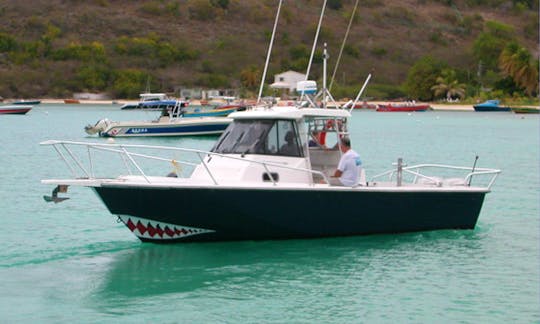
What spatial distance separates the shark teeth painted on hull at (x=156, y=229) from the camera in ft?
56.6

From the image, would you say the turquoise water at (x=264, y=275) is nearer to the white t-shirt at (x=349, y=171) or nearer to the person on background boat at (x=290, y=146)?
the white t-shirt at (x=349, y=171)

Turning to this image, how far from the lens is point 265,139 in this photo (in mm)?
17984

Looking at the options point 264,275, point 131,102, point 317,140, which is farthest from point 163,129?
point 131,102

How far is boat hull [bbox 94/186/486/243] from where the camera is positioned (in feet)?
54.9

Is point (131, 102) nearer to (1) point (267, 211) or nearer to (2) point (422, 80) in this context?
(2) point (422, 80)

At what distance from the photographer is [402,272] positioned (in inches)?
671

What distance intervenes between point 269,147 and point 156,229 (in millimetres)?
2552

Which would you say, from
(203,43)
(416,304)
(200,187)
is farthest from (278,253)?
(203,43)

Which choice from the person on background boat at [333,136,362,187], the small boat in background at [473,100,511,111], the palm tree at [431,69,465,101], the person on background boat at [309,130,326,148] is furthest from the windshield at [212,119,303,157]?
the palm tree at [431,69,465,101]

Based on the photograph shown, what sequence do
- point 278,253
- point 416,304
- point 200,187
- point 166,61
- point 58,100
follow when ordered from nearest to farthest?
point 416,304, point 200,187, point 278,253, point 58,100, point 166,61

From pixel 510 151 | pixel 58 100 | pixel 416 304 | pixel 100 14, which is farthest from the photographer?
pixel 100 14

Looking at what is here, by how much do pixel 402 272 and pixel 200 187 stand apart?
382 cm

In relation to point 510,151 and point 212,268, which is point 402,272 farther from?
point 510,151

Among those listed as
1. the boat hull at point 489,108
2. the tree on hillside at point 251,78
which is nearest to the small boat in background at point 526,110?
the boat hull at point 489,108
